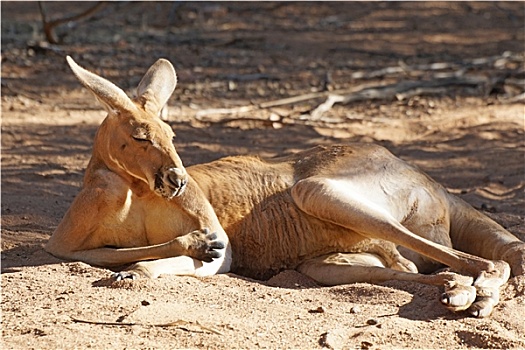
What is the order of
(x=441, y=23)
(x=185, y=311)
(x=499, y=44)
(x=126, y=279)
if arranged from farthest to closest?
(x=441, y=23)
(x=499, y=44)
(x=126, y=279)
(x=185, y=311)

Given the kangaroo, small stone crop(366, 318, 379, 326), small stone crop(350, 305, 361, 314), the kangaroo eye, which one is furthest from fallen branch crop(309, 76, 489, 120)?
small stone crop(366, 318, 379, 326)

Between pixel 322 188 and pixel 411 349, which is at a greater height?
pixel 322 188

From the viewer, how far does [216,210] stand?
4930 millimetres

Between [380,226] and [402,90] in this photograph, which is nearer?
[380,226]

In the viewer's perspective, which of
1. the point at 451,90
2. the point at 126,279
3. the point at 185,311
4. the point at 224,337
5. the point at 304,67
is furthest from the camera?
the point at 304,67

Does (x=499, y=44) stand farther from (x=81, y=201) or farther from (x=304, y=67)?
(x=81, y=201)

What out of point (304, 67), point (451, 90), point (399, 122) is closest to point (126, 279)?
point (399, 122)

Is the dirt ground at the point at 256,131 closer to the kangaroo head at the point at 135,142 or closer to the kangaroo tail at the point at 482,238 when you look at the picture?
the kangaroo tail at the point at 482,238

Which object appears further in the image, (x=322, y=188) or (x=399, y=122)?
(x=399, y=122)

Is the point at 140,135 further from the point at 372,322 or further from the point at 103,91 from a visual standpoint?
the point at 372,322

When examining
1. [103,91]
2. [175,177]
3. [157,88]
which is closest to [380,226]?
[175,177]

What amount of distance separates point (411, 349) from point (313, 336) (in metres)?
0.39

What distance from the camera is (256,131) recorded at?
8508mm

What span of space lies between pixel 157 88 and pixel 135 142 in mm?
505
